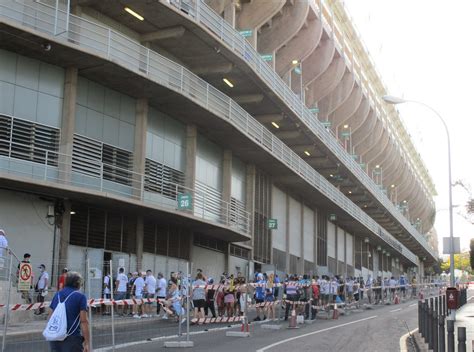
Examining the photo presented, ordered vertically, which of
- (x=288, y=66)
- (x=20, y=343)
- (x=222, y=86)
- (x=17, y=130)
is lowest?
(x=20, y=343)

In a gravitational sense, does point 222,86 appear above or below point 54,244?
above

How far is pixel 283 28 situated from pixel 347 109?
49.8ft

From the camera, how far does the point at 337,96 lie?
1832 inches

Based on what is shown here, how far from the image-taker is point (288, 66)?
38281 millimetres

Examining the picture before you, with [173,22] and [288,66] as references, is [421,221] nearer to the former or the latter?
[288,66]

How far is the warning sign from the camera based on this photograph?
17.2m

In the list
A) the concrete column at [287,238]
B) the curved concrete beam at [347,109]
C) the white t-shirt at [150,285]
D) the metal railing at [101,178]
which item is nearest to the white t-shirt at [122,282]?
the white t-shirt at [150,285]

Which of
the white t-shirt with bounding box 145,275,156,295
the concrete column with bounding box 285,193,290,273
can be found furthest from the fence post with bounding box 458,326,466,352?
the concrete column with bounding box 285,193,290,273

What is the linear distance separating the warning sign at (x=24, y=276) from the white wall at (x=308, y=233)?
29924 mm

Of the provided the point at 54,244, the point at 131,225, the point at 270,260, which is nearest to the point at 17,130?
the point at 54,244

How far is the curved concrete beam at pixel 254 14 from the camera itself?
3241 centimetres

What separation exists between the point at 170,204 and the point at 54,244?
21.7 ft

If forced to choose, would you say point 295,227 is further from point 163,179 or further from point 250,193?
point 163,179

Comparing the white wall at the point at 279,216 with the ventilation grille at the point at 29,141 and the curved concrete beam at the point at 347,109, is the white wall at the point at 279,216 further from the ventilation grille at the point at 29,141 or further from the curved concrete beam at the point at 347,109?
the ventilation grille at the point at 29,141
